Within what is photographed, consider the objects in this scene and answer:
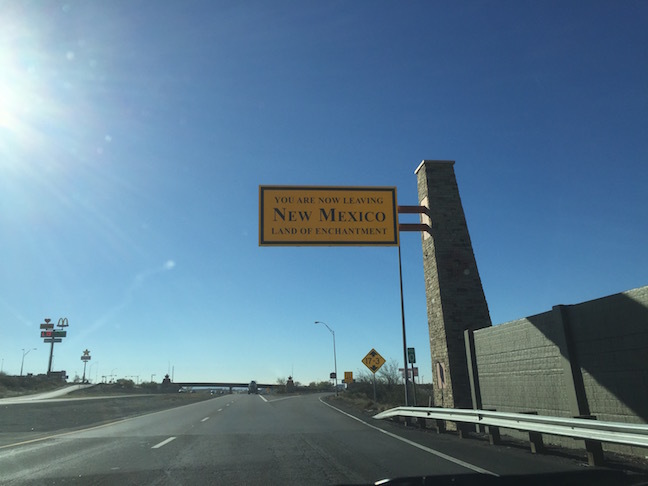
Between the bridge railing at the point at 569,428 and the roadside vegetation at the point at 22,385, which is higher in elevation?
the roadside vegetation at the point at 22,385

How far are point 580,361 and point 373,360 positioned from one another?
20.8 meters

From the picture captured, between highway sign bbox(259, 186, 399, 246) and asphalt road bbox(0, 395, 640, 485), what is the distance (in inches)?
247

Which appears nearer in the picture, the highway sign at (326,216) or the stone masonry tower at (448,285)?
the highway sign at (326,216)

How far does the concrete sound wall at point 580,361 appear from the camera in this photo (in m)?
9.48

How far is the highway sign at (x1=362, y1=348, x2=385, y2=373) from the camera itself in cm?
3103

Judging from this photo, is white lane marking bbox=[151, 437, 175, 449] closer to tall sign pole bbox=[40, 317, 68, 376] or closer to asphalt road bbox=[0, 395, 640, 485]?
asphalt road bbox=[0, 395, 640, 485]

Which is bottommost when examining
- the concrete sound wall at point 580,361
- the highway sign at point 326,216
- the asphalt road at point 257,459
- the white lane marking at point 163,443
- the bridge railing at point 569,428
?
the asphalt road at point 257,459

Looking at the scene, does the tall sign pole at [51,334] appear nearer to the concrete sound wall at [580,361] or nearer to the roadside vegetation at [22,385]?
the roadside vegetation at [22,385]

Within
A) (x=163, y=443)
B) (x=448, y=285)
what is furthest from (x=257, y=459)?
(x=448, y=285)

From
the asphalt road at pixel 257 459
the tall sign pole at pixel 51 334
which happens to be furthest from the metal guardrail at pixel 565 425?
the tall sign pole at pixel 51 334

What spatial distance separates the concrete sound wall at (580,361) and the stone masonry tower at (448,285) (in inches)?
99.5

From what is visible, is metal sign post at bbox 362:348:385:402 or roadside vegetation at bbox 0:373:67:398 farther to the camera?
roadside vegetation at bbox 0:373:67:398

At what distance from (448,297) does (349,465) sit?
10261mm

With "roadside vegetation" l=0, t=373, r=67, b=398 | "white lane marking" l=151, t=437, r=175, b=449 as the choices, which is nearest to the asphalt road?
"white lane marking" l=151, t=437, r=175, b=449
